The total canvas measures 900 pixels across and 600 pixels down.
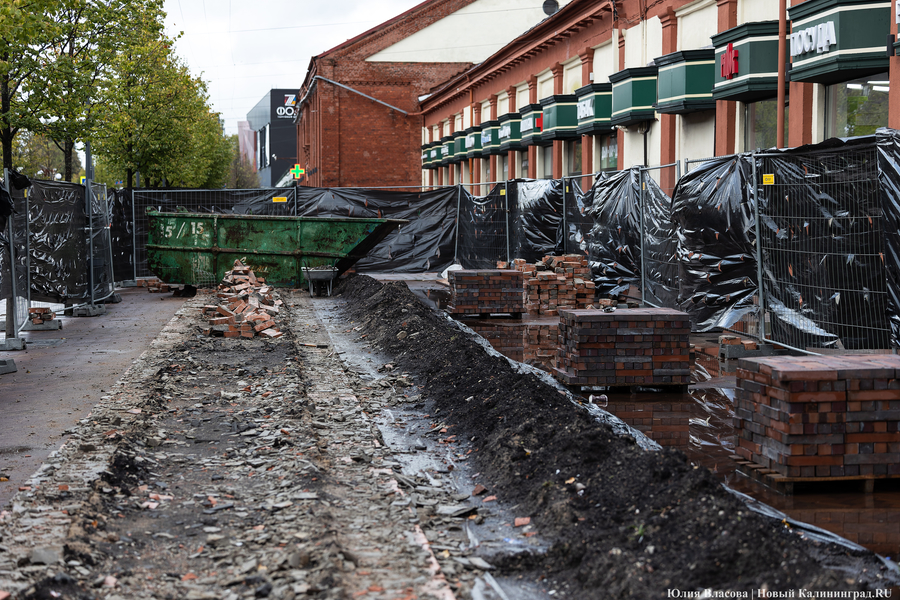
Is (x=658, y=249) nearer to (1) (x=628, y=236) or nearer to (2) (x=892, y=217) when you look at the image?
(1) (x=628, y=236)

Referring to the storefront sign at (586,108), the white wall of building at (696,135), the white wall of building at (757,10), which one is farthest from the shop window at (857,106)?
the storefront sign at (586,108)

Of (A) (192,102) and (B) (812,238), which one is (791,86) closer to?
(B) (812,238)

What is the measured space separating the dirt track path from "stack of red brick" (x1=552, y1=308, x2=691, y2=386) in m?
1.91

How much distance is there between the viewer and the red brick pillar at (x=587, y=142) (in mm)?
25828

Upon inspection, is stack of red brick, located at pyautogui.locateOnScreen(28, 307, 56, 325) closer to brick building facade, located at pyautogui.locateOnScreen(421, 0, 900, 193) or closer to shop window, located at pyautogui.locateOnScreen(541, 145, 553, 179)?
brick building facade, located at pyautogui.locateOnScreen(421, 0, 900, 193)

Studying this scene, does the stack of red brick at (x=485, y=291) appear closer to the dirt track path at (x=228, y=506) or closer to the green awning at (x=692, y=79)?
the green awning at (x=692, y=79)

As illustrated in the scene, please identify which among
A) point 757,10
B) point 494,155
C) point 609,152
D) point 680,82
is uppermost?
point 757,10

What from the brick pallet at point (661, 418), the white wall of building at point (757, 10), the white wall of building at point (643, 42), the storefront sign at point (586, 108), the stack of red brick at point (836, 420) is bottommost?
the brick pallet at point (661, 418)

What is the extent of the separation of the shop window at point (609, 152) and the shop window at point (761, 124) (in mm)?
6778

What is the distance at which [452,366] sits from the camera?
9359mm

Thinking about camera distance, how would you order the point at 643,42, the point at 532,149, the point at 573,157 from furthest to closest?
the point at 532,149 < the point at 573,157 < the point at 643,42

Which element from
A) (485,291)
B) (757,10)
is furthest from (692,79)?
(485,291)

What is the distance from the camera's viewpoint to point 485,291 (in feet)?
50.1

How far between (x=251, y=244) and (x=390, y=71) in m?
31.5
